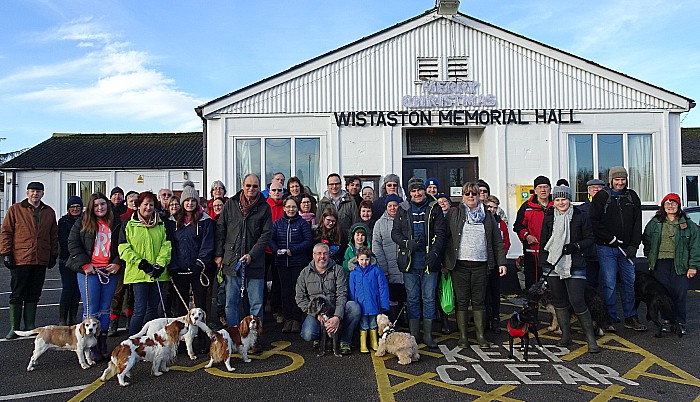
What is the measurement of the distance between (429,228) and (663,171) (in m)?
8.63

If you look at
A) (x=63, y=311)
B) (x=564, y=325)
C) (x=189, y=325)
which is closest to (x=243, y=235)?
(x=189, y=325)

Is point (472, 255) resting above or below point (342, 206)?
below

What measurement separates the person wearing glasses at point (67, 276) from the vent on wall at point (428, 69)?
7.81 m

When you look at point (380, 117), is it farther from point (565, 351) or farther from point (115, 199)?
point (565, 351)

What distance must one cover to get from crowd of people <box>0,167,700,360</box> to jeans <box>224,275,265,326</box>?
0.02 meters

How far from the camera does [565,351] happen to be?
6074mm

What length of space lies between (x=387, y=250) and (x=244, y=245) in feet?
5.78

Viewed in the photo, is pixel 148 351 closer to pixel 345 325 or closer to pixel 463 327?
pixel 345 325

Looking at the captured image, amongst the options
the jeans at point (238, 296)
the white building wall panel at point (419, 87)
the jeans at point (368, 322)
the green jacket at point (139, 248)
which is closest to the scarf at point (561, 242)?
the jeans at point (368, 322)

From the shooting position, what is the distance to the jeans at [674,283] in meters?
6.82

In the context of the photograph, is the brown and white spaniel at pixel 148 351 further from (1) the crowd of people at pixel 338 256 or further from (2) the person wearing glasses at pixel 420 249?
(2) the person wearing glasses at pixel 420 249

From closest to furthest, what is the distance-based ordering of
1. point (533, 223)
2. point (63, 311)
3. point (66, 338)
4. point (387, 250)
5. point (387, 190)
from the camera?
point (66, 338), point (387, 250), point (63, 311), point (533, 223), point (387, 190)

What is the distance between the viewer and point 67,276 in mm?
7172

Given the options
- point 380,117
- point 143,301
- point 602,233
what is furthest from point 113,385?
point 380,117
